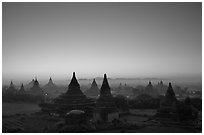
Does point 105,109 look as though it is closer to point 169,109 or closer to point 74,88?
point 74,88

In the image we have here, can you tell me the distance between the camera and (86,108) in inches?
1127

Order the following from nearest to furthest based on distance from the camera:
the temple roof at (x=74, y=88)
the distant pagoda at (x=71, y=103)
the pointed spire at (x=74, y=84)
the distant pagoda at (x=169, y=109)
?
the distant pagoda at (x=169, y=109) < the distant pagoda at (x=71, y=103) < the temple roof at (x=74, y=88) < the pointed spire at (x=74, y=84)

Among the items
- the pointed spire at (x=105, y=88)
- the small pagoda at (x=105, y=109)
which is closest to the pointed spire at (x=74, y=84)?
the pointed spire at (x=105, y=88)

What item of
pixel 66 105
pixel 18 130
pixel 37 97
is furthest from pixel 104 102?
pixel 37 97

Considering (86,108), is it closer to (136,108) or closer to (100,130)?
(100,130)

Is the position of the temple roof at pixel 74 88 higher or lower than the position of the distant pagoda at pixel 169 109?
higher

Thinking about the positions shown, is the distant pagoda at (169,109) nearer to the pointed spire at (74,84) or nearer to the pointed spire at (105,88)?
the pointed spire at (105,88)

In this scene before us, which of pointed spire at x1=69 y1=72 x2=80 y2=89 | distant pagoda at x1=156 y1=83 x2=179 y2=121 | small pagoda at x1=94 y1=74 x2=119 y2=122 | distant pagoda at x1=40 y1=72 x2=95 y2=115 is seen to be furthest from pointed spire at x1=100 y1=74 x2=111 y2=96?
distant pagoda at x1=156 y1=83 x2=179 y2=121

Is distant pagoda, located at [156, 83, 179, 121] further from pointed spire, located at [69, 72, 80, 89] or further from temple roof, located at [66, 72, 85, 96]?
pointed spire, located at [69, 72, 80, 89]

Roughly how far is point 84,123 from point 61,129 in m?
2.02

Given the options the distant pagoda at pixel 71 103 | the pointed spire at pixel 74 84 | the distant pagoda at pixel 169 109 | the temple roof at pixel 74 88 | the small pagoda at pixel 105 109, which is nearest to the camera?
the distant pagoda at pixel 169 109

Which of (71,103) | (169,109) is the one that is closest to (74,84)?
(71,103)

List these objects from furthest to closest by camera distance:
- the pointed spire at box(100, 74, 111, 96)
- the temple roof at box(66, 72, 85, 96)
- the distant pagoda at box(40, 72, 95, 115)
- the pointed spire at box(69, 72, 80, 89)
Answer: the pointed spire at box(69, 72, 80, 89)
the temple roof at box(66, 72, 85, 96)
the pointed spire at box(100, 74, 111, 96)
the distant pagoda at box(40, 72, 95, 115)

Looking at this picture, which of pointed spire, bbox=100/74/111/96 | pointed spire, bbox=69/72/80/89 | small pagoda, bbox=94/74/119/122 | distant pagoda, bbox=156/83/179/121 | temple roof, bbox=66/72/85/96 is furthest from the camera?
pointed spire, bbox=69/72/80/89
